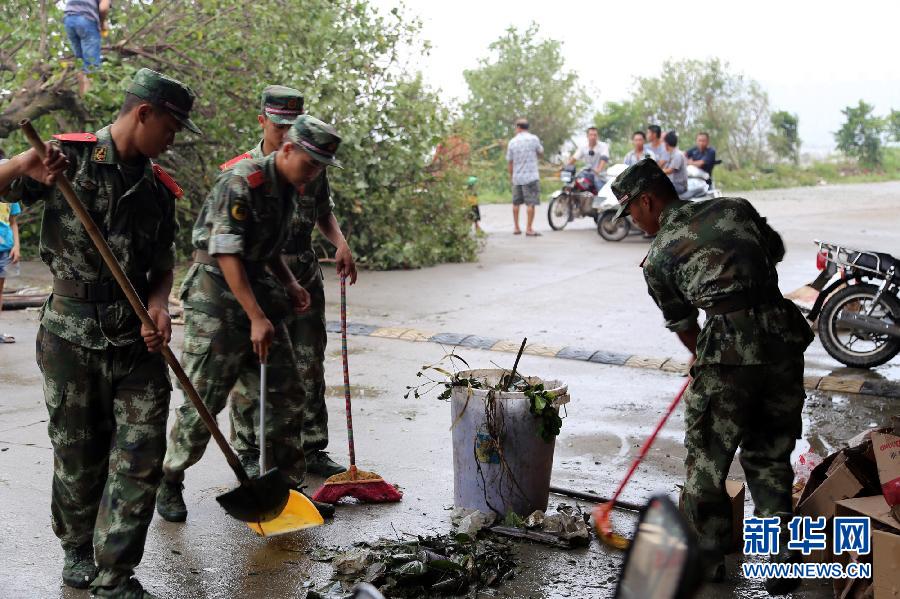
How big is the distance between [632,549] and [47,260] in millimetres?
2931

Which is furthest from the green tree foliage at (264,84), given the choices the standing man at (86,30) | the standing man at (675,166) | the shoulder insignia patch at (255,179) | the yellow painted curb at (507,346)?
the shoulder insignia patch at (255,179)

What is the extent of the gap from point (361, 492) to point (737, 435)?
6.33 feet

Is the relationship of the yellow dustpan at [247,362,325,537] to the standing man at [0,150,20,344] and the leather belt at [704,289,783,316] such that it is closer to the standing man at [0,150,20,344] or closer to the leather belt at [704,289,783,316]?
the leather belt at [704,289,783,316]

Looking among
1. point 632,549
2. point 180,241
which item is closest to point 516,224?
point 180,241

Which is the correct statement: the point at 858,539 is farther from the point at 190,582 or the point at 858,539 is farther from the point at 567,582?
the point at 190,582

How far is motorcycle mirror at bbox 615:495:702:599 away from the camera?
1.43m

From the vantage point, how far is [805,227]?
670 inches

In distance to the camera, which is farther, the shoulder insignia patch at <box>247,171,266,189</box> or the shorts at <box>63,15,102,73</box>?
the shorts at <box>63,15,102,73</box>

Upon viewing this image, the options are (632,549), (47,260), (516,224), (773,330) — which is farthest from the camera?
(516,224)

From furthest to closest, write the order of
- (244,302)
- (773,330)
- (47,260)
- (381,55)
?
1. (381,55)
2. (244,302)
3. (773,330)
4. (47,260)

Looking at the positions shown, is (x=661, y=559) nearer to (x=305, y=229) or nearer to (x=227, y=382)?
(x=227, y=382)

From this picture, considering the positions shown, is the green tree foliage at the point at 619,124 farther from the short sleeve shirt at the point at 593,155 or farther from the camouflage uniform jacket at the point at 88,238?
the camouflage uniform jacket at the point at 88,238

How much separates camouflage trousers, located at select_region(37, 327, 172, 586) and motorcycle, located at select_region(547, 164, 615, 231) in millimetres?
12932

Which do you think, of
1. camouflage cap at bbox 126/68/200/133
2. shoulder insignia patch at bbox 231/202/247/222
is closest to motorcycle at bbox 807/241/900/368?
shoulder insignia patch at bbox 231/202/247/222
